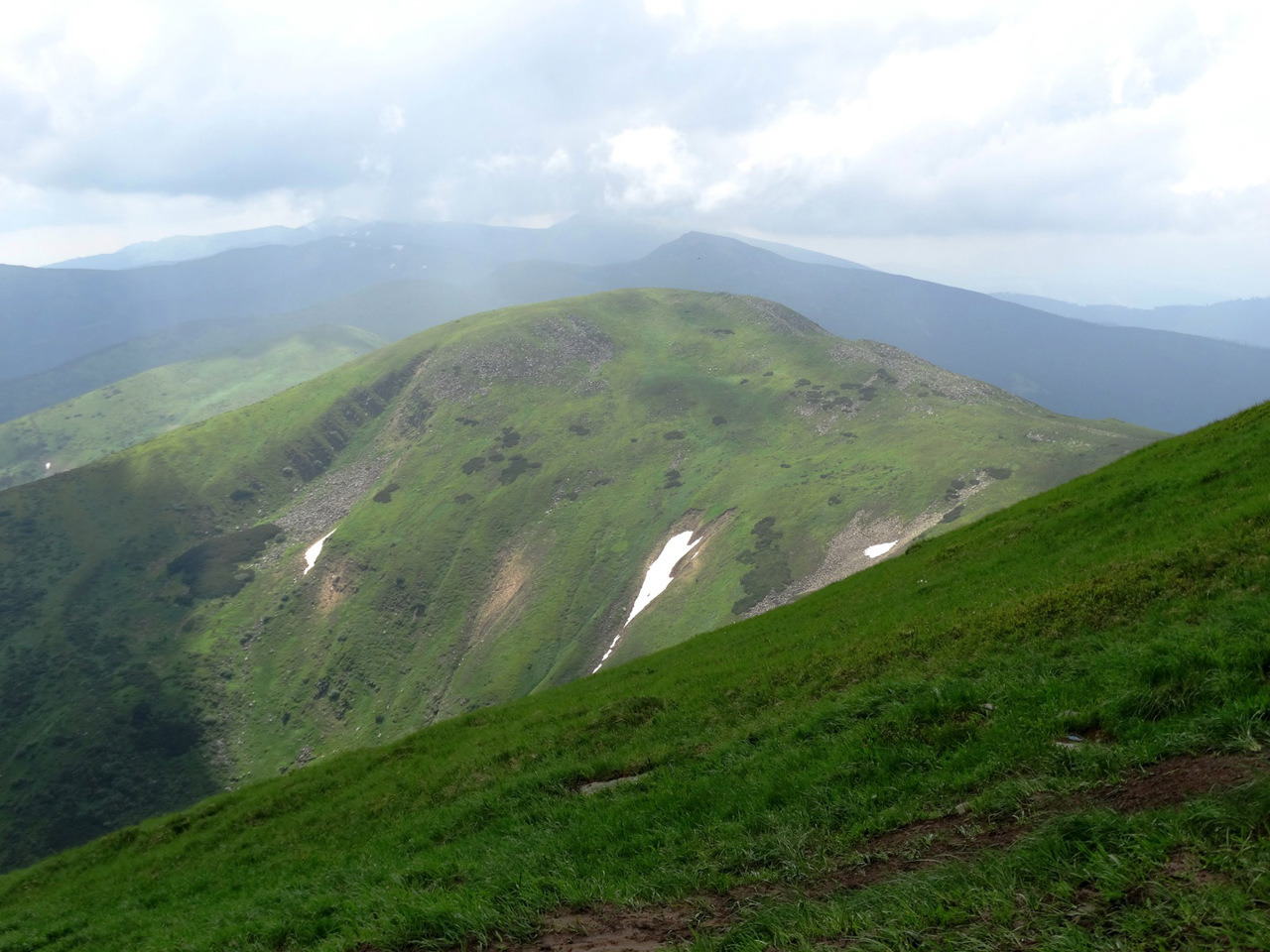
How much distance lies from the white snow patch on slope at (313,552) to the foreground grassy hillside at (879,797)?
163993mm

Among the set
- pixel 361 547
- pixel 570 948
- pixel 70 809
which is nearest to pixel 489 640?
pixel 361 547

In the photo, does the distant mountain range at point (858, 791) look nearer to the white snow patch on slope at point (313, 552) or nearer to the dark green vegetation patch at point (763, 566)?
the dark green vegetation patch at point (763, 566)

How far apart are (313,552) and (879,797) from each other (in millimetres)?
200800

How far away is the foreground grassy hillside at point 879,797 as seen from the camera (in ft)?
25.6

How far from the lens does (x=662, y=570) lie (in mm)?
149375

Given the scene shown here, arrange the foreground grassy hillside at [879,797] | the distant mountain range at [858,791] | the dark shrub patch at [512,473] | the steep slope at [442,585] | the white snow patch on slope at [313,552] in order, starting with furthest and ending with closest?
the dark shrub patch at [512,473], the white snow patch on slope at [313,552], the steep slope at [442,585], the distant mountain range at [858,791], the foreground grassy hillside at [879,797]

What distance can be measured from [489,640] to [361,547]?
2209 inches

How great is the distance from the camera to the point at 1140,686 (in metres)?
12.2

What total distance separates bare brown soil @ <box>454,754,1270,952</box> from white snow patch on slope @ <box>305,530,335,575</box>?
19219 centimetres

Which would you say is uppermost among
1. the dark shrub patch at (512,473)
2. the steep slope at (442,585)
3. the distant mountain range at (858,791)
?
the distant mountain range at (858,791)

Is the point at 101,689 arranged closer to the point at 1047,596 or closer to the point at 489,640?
the point at 489,640

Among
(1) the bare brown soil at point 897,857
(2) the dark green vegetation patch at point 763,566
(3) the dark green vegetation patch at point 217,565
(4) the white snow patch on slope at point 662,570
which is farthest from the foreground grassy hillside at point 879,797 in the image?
(3) the dark green vegetation patch at point 217,565

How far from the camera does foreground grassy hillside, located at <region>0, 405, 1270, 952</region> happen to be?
7.81 metres

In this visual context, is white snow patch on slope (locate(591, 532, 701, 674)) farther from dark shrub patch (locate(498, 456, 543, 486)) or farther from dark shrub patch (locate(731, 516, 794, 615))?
dark shrub patch (locate(498, 456, 543, 486))
